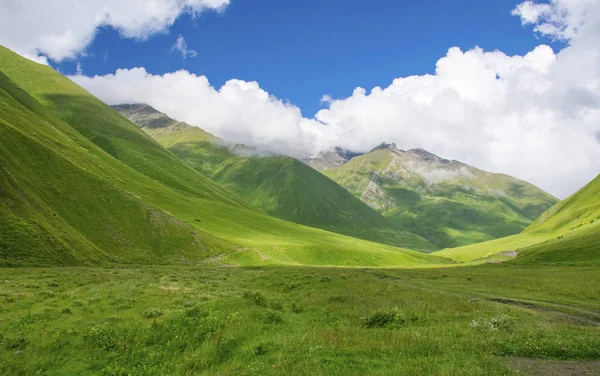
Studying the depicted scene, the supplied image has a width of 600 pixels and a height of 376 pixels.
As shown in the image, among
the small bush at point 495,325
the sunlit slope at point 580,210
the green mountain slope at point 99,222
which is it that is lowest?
the green mountain slope at point 99,222

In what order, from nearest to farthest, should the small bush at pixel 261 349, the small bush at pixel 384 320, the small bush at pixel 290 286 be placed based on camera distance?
the small bush at pixel 261 349 < the small bush at pixel 384 320 < the small bush at pixel 290 286

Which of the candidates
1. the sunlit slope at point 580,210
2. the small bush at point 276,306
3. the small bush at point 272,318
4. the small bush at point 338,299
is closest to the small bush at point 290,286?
the small bush at point 338,299

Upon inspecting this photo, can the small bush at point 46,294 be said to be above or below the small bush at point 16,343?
below

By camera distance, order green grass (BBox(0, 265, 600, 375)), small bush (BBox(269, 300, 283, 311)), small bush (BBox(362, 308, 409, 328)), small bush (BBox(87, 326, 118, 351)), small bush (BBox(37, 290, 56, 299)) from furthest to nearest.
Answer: small bush (BBox(37, 290, 56, 299)) → small bush (BBox(269, 300, 283, 311)) → small bush (BBox(362, 308, 409, 328)) → small bush (BBox(87, 326, 118, 351)) → green grass (BBox(0, 265, 600, 375))

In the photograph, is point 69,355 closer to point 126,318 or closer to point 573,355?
point 126,318

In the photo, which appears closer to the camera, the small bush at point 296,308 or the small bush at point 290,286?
the small bush at point 296,308

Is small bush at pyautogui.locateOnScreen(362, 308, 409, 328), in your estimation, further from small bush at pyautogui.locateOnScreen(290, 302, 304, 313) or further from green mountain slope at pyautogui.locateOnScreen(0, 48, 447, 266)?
green mountain slope at pyautogui.locateOnScreen(0, 48, 447, 266)

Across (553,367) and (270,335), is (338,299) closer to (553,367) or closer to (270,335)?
(270,335)

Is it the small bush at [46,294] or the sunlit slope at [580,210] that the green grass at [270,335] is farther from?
the sunlit slope at [580,210]

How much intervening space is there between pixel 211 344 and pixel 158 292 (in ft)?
59.3

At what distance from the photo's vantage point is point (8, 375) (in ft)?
46.3

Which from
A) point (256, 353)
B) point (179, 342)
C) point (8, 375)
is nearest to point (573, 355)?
point (256, 353)

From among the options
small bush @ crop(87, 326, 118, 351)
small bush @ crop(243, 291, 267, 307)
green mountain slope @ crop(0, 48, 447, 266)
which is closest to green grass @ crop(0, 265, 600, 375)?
small bush @ crop(87, 326, 118, 351)

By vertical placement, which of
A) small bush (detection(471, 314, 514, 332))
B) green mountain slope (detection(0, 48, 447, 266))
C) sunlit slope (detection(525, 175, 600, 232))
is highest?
sunlit slope (detection(525, 175, 600, 232))
